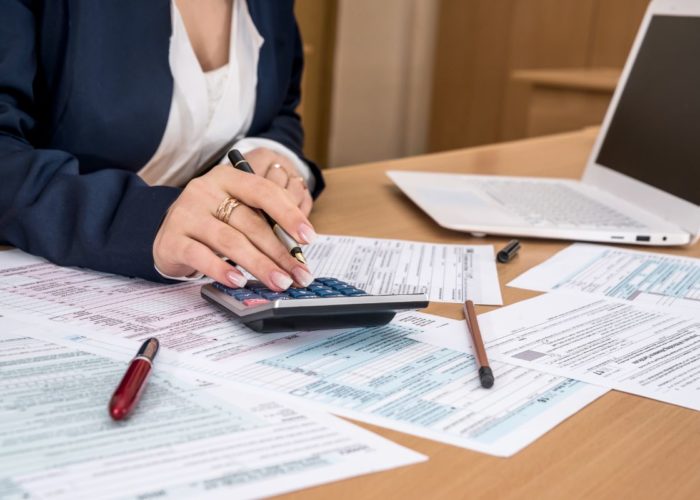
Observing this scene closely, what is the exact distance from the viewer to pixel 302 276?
712 mm

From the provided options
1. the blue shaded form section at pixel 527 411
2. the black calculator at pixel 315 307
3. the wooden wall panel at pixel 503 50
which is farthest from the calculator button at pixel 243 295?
the wooden wall panel at pixel 503 50

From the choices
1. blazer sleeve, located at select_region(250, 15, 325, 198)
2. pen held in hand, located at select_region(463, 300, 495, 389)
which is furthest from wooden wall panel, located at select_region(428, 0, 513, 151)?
pen held in hand, located at select_region(463, 300, 495, 389)

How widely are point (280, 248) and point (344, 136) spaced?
155 inches

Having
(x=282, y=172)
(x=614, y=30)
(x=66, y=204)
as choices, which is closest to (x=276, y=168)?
(x=282, y=172)

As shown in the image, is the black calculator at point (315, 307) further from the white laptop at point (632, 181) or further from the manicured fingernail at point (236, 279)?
the white laptop at point (632, 181)

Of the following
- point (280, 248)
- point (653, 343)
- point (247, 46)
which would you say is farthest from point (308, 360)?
point (247, 46)

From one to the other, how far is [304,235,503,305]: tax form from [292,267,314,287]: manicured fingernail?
12 cm

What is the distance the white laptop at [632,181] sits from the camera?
3.63ft

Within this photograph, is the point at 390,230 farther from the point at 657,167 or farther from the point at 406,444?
the point at 406,444

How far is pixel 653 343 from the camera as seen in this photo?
28.5 inches

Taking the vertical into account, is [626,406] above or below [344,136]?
above

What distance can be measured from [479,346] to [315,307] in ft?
0.42

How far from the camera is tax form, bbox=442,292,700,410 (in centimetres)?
64

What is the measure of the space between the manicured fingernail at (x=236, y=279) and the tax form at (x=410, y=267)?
0.50 feet
